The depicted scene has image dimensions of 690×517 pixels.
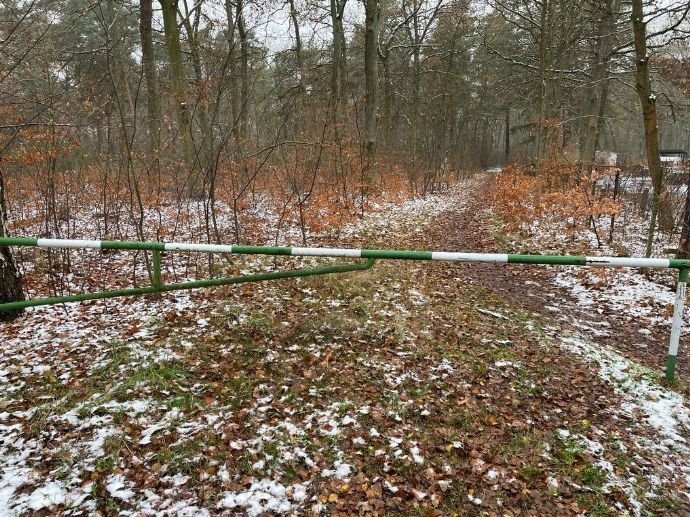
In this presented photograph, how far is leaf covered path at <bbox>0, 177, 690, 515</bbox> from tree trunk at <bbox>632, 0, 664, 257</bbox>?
397 centimetres

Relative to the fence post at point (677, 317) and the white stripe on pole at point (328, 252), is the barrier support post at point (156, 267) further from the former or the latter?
the fence post at point (677, 317)

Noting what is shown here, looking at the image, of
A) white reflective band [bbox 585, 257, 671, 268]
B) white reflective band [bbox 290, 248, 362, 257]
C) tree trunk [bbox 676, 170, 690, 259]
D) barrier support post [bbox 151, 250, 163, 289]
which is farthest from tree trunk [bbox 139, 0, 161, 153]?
tree trunk [bbox 676, 170, 690, 259]

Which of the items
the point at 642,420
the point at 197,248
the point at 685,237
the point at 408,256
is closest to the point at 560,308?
the point at 685,237

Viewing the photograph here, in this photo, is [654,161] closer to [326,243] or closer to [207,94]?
[326,243]

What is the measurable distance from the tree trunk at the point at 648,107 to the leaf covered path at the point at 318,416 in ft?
13.0

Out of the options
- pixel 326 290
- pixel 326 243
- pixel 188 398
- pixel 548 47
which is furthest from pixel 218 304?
pixel 548 47

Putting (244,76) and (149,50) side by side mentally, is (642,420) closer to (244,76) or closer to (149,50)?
(244,76)

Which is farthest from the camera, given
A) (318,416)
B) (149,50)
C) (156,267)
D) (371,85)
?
(371,85)

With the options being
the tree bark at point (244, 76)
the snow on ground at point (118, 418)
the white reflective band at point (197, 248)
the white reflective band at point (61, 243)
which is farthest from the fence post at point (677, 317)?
the tree bark at point (244, 76)

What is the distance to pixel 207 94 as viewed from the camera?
686 cm

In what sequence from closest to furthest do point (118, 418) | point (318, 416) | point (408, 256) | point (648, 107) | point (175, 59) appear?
point (118, 418) → point (318, 416) → point (408, 256) → point (648, 107) → point (175, 59)

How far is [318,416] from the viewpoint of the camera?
360 cm

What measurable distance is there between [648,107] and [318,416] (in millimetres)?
8216

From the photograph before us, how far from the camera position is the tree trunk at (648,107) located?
7.64m
